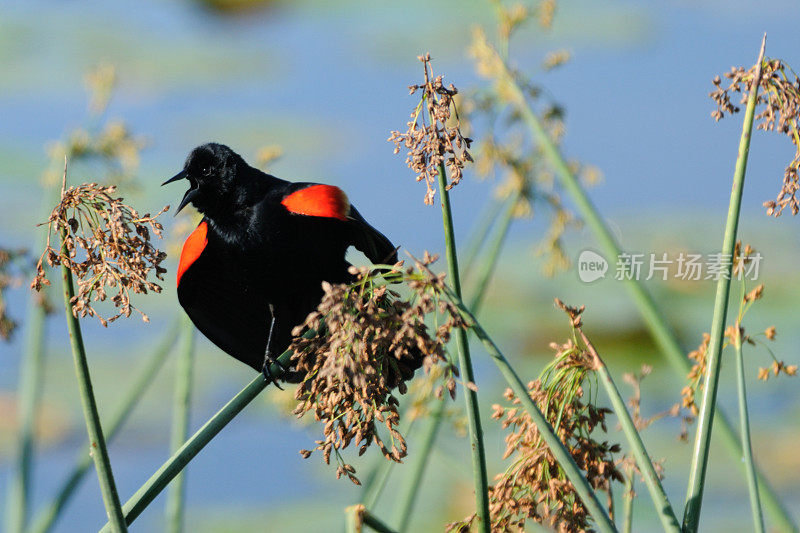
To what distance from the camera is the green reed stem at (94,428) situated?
596mm

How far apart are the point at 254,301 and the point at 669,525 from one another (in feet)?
2.30

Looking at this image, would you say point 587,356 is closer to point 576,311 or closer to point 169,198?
point 576,311

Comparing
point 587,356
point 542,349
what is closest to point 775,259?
point 542,349

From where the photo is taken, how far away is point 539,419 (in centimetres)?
58

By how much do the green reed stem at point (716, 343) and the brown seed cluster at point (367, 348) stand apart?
0.19 m

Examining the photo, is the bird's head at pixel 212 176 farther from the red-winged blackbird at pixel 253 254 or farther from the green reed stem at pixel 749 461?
the green reed stem at pixel 749 461

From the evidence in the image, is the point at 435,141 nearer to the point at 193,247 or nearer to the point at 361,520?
the point at 361,520

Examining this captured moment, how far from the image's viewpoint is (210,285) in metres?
1.15

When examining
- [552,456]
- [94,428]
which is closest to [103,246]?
[94,428]

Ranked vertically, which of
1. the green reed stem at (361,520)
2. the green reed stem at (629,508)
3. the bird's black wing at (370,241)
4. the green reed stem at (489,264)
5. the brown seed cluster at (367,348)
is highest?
the green reed stem at (489,264)

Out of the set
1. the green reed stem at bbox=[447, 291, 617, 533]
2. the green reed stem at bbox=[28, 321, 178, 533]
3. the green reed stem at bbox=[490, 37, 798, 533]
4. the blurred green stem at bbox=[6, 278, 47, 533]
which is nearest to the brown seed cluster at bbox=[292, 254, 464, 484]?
the green reed stem at bbox=[447, 291, 617, 533]

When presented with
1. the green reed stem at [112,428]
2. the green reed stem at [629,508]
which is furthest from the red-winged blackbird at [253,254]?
the green reed stem at [629,508]

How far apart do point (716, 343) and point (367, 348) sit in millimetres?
246

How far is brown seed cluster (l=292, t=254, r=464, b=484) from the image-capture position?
1.97 feet
